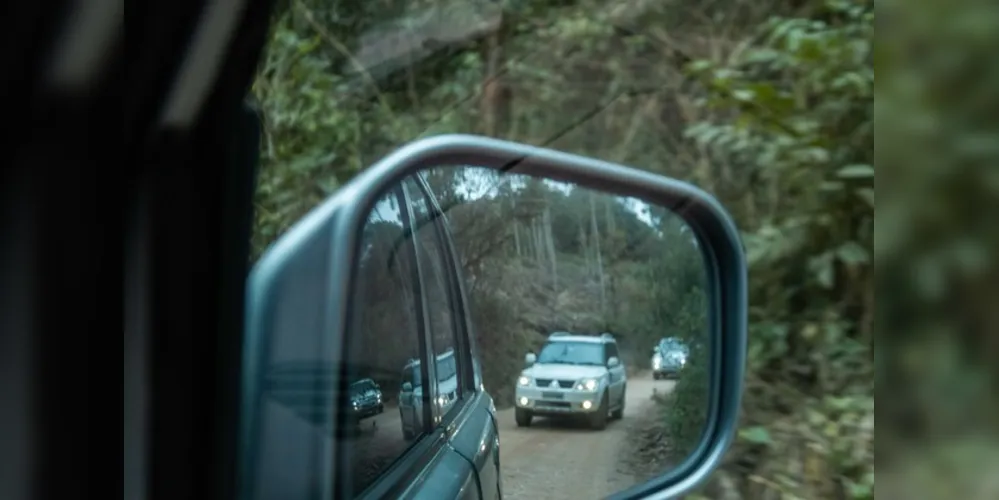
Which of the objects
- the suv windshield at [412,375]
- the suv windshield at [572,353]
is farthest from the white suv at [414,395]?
the suv windshield at [572,353]

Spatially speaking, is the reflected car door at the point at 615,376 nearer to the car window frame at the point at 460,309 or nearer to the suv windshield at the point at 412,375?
the car window frame at the point at 460,309

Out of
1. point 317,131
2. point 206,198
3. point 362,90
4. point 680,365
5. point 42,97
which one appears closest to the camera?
point 42,97

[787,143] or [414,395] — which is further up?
[787,143]

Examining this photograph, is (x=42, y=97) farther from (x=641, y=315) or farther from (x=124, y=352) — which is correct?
(x=641, y=315)

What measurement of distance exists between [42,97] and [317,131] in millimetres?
2159

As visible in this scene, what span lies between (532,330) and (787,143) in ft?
5.29

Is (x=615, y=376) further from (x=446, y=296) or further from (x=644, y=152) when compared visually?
(x=644, y=152)

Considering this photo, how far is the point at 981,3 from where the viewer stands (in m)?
0.96

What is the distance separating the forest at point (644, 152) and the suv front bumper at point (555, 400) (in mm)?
57

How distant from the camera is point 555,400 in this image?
194 centimetres

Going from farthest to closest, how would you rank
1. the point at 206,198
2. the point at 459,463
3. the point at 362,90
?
the point at 362,90 → the point at 459,463 → the point at 206,198

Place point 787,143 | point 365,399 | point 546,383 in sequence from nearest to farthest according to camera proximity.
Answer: point 365,399
point 546,383
point 787,143

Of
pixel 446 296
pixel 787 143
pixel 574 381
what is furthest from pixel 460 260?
pixel 787 143

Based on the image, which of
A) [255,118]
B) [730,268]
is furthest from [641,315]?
[255,118]
